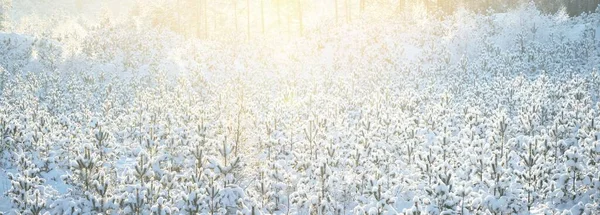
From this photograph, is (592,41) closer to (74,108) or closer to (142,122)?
(142,122)

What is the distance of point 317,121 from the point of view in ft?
56.5

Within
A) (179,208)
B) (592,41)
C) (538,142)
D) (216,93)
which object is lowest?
(179,208)

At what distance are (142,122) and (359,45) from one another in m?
22.2

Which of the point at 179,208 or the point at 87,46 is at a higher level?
the point at 87,46

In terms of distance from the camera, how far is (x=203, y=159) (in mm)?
12508

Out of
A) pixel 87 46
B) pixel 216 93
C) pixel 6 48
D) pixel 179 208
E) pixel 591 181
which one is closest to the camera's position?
pixel 179 208

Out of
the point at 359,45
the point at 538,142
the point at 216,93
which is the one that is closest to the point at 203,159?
the point at 538,142

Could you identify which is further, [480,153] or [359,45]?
[359,45]

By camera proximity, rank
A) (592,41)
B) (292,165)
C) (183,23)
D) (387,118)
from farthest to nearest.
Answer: (183,23) < (592,41) < (387,118) < (292,165)

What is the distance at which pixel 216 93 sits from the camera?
2455 centimetres

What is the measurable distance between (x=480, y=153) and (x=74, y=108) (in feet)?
62.5

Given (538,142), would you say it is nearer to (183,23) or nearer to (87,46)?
(87,46)

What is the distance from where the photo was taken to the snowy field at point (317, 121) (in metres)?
10.7

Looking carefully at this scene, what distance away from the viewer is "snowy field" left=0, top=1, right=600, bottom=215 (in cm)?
1066
